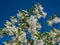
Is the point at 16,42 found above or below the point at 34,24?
below

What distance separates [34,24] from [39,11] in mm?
784

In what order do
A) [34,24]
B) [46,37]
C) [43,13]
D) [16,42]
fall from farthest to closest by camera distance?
[43,13] < [46,37] < [34,24] < [16,42]

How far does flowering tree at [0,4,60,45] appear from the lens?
222 inches

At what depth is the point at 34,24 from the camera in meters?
5.89

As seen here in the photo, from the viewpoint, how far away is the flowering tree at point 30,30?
5636 mm

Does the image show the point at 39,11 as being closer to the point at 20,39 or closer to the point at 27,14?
the point at 27,14

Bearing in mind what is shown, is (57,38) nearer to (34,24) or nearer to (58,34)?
(58,34)

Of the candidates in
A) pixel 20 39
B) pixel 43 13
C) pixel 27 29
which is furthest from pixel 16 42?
pixel 43 13

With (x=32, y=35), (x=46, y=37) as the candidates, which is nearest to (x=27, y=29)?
(x=32, y=35)

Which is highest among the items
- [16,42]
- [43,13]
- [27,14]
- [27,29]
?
[43,13]

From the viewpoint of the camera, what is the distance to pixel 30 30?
19.0 feet

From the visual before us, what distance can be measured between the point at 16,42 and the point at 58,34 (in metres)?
1.40

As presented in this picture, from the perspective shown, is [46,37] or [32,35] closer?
[32,35]

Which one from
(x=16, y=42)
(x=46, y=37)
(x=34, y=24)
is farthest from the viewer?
(x=46, y=37)
